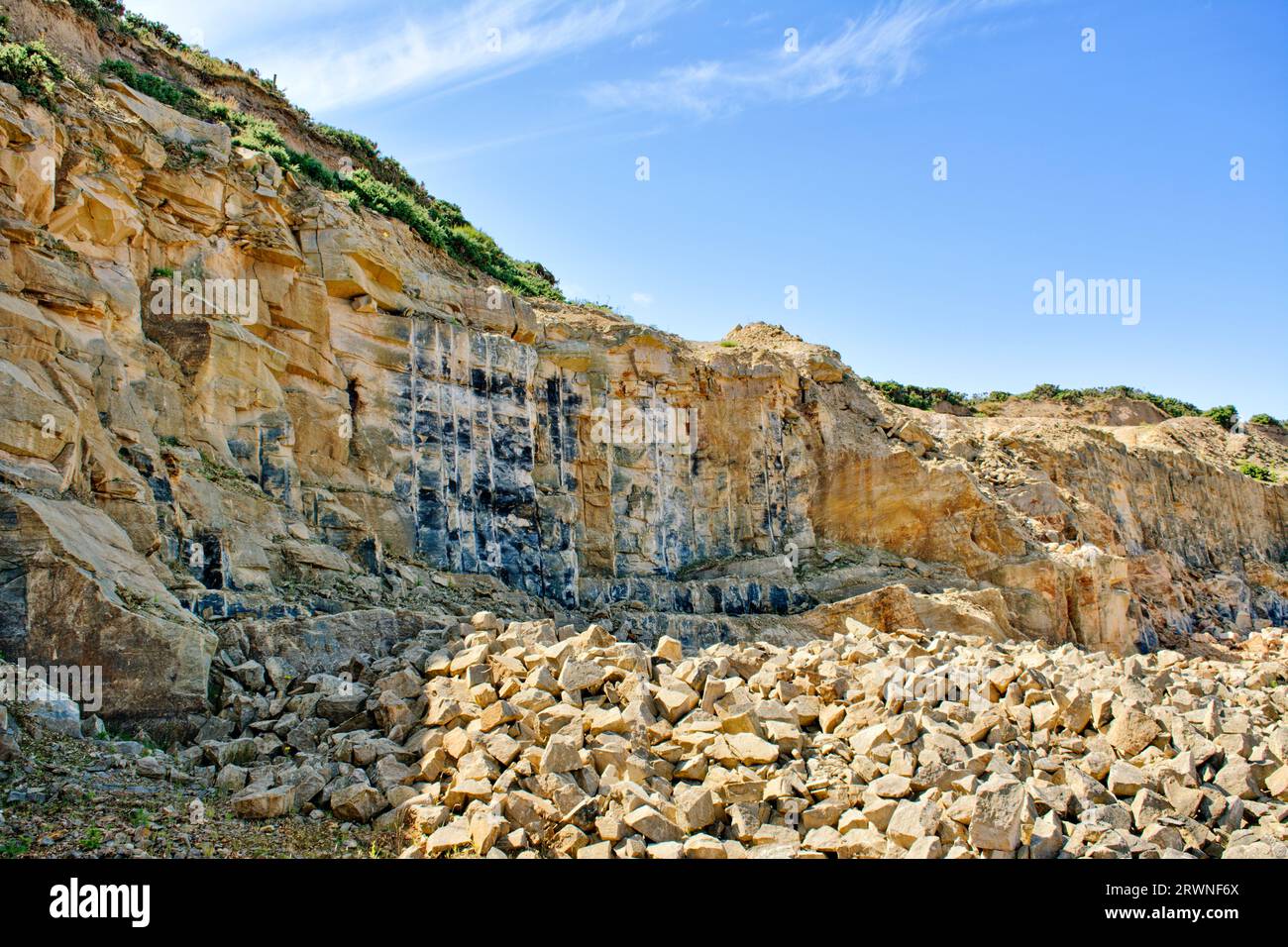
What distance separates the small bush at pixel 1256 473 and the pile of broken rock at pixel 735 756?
3215 centimetres

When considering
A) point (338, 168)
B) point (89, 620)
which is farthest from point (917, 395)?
point (89, 620)

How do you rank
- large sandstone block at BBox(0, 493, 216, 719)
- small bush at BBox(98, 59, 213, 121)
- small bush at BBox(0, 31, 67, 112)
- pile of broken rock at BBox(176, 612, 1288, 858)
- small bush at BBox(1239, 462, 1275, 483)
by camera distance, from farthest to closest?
small bush at BBox(1239, 462, 1275, 483) → small bush at BBox(98, 59, 213, 121) → small bush at BBox(0, 31, 67, 112) → large sandstone block at BBox(0, 493, 216, 719) → pile of broken rock at BBox(176, 612, 1288, 858)

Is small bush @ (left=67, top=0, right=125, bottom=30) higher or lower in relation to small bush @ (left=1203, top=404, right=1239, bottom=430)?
higher

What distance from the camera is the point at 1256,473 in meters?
39.2

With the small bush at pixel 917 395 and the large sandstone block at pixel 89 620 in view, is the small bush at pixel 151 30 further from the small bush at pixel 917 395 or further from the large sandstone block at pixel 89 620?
the small bush at pixel 917 395

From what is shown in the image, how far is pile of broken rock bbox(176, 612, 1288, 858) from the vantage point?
7.72 meters

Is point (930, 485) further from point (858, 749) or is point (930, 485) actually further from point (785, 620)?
point (858, 749)

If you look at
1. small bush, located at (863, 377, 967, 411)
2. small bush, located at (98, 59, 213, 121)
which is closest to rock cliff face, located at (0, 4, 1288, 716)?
small bush, located at (98, 59, 213, 121)

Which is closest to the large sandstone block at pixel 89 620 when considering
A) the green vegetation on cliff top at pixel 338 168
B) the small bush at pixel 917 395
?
the green vegetation on cliff top at pixel 338 168

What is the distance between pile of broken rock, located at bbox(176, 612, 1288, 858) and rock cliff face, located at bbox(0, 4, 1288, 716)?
183 centimetres

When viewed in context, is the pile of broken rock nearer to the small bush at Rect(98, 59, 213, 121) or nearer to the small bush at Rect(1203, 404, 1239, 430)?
the small bush at Rect(98, 59, 213, 121)

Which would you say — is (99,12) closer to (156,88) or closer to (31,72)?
(156,88)

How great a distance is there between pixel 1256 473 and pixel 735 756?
38.7m
